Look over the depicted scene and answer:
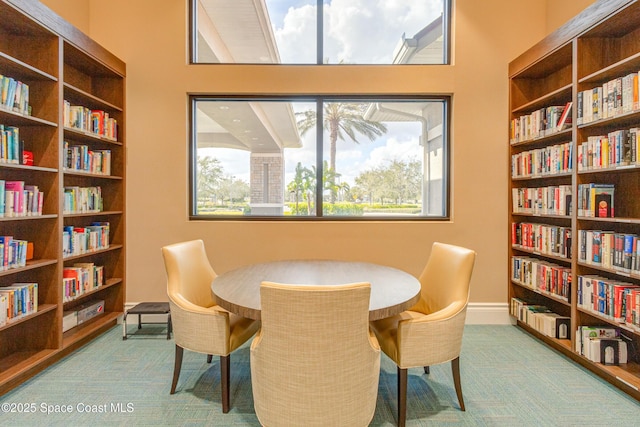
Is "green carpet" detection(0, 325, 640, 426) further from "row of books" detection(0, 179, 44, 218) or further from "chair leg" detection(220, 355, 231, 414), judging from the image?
"row of books" detection(0, 179, 44, 218)

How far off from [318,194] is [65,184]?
7.97 ft

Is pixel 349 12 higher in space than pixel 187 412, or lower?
higher

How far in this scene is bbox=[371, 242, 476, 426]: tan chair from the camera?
1814 mm

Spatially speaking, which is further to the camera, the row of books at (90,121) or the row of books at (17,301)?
the row of books at (90,121)

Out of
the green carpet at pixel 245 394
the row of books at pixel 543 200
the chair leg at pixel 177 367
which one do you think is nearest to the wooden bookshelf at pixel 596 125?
the row of books at pixel 543 200

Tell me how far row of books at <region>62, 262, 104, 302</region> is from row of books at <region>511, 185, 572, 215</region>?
13.8 ft

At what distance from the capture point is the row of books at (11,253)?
224 cm

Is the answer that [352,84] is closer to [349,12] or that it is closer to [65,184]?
[349,12]

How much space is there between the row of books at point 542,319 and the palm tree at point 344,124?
2.27m

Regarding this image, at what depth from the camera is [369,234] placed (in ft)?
11.5

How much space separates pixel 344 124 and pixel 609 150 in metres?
2.27

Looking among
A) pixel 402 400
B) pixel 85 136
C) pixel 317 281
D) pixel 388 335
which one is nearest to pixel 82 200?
pixel 85 136

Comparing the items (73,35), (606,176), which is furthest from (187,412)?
(606,176)

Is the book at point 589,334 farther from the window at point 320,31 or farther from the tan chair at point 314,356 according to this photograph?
the window at point 320,31
